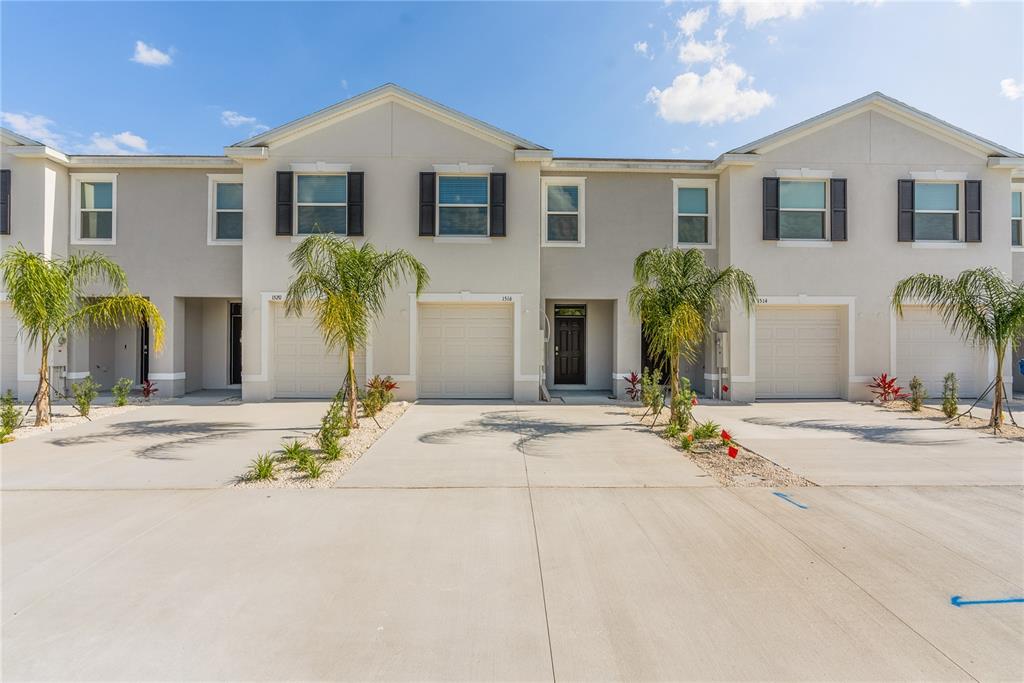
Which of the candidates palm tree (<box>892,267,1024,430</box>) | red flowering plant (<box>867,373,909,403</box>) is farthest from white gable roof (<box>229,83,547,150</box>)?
red flowering plant (<box>867,373,909,403</box>)

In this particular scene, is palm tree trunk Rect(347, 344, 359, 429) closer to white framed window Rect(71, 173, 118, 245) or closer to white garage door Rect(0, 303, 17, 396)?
white framed window Rect(71, 173, 118, 245)

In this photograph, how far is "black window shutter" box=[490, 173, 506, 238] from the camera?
12.8 m

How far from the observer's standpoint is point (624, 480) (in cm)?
634

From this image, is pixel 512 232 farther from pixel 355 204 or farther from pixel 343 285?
pixel 343 285

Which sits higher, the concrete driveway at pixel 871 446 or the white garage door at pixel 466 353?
the white garage door at pixel 466 353

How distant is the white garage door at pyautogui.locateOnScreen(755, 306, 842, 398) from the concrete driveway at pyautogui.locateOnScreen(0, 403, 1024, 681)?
25.3ft

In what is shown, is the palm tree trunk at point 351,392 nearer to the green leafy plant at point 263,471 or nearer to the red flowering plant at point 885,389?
the green leafy plant at point 263,471

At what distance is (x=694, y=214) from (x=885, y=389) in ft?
21.5

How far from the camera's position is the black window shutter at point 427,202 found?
12.7m

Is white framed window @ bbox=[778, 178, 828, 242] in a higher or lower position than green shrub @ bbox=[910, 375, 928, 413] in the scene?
higher

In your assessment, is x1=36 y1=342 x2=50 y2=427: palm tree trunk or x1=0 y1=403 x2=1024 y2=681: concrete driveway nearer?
x1=0 y1=403 x2=1024 y2=681: concrete driveway

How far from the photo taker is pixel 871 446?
26.8 ft

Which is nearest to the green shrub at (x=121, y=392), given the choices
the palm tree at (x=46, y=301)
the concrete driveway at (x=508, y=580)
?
the palm tree at (x=46, y=301)

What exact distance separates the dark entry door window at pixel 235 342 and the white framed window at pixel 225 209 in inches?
83.6
